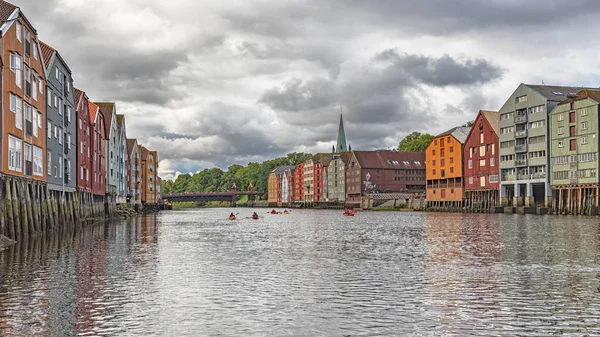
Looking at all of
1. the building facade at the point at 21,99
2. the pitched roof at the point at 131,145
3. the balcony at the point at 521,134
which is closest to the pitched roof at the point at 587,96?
the balcony at the point at 521,134

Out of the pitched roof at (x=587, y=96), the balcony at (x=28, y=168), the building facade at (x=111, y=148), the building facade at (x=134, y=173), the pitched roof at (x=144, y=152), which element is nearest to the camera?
the balcony at (x=28, y=168)

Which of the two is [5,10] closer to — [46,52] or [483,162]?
[46,52]

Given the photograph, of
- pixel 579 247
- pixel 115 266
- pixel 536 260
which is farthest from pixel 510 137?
pixel 115 266

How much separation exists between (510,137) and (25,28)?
97484 mm

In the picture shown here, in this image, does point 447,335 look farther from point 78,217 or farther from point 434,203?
point 434,203

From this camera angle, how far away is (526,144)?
11662 centimetres

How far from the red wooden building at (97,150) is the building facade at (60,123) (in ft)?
47.3

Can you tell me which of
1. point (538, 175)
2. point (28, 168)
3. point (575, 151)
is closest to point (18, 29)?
point (28, 168)

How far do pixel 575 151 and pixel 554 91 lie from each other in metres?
17.9

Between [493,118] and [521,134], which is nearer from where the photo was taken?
[521,134]

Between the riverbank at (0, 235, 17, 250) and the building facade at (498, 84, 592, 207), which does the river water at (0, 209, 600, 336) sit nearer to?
the riverbank at (0, 235, 17, 250)

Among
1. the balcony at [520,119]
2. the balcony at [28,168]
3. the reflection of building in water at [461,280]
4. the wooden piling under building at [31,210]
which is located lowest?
the reflection of building in water at [461,280]

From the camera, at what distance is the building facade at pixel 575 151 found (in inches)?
3932

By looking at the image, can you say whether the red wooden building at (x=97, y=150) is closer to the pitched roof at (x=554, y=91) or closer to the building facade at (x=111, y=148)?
the building facade at (x=111, y=148)
